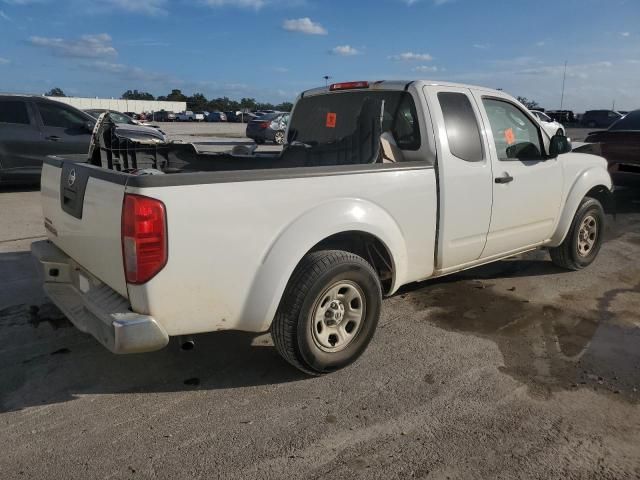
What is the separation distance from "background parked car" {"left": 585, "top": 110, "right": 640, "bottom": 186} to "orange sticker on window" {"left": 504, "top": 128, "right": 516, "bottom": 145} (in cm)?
579

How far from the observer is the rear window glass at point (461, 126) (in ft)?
13.8

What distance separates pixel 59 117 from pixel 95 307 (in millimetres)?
8076

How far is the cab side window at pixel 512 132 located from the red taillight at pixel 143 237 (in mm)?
3048

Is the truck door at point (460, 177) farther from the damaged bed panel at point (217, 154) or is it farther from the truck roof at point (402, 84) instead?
the damaged bed panel at point (217, 154)

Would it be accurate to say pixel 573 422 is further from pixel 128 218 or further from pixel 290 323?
pixel 128 218

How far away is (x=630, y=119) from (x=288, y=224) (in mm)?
9470

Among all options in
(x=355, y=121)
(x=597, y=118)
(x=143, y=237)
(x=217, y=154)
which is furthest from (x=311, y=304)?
(x=597, y=118)

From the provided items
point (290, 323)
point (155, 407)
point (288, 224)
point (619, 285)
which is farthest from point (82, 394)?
point (619, 285)

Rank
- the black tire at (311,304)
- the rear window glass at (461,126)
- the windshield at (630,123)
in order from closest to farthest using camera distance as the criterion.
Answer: the black tire at (311,304), the rear window glass at (461,126), the windshield at (630,123)

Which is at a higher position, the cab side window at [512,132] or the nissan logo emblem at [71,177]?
the cab side window at [512,132]

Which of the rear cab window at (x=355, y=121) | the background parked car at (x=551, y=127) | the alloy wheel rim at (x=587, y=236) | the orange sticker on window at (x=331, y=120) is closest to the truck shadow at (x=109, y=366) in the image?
the rear cab window at (x=355, y=121)

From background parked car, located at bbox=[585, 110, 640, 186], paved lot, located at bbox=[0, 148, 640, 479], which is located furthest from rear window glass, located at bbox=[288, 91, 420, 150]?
background parked car, located at bbox=[585, 110, 640, 186]

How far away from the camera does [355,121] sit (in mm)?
4656

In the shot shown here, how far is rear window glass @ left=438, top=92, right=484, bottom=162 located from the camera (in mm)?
4195
